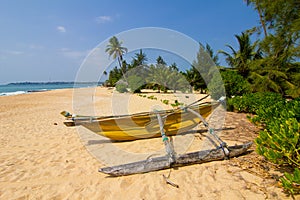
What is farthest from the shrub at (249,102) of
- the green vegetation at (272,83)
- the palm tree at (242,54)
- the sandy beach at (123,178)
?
the palm tree at (242,54)

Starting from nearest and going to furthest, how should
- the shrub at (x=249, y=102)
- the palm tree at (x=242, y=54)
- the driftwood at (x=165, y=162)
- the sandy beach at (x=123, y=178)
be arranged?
the sandy beach at (x=123, y=178) < the driftwood at (x=165, y=162) < the shrub at (x=249, y=102) < the palm tree at (x=242, y=54)

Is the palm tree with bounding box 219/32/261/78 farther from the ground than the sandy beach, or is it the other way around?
the palm tree with bounding box 219/32/261/78

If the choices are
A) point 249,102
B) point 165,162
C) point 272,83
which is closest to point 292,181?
point 165,162

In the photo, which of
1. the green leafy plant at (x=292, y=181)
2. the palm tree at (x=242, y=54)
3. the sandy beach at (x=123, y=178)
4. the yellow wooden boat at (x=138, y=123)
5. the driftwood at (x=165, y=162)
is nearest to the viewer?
the green leafy plant at (x=292, y=181)

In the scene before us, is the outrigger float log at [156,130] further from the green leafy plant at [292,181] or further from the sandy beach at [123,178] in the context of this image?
the green leafy plant at [292,181]

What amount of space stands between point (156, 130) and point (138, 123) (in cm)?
49

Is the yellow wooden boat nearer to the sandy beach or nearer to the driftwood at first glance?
the sandy beach

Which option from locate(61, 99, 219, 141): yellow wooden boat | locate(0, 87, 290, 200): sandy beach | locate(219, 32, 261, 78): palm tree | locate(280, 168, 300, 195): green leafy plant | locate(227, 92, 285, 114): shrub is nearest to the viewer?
locate(280, 168, 300, 195): green leafy plant

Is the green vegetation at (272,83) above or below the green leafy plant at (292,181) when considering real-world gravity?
above

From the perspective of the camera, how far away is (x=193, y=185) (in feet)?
6.69

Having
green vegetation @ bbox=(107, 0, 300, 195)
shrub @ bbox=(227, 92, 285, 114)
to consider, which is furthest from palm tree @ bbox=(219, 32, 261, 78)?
shrub @ bbox=(227, 92, 285, 114)

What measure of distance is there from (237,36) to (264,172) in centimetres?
1502

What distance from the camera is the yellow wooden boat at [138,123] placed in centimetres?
324

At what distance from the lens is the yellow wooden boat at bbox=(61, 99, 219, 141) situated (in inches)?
128
